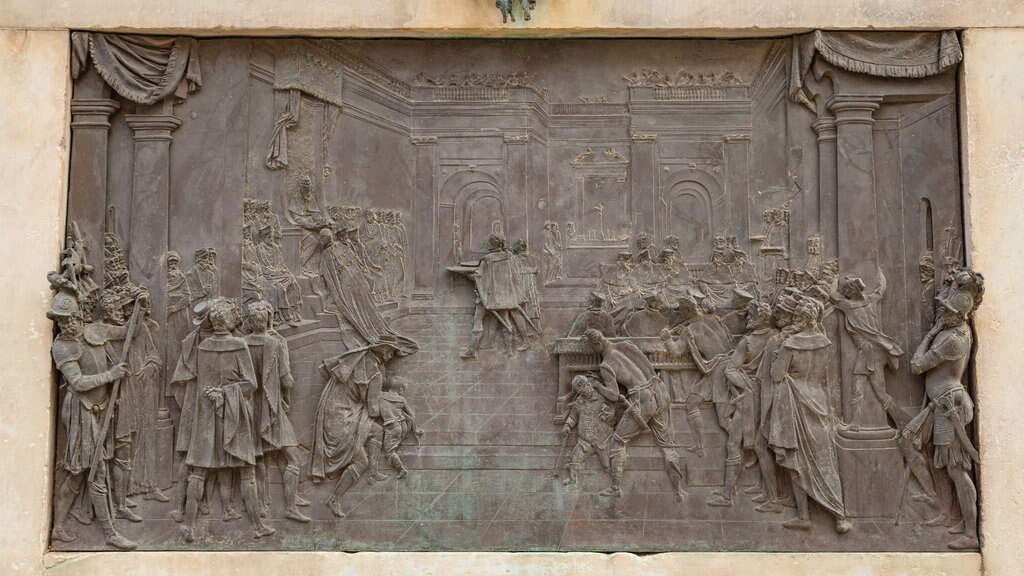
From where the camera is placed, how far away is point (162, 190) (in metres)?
7.45

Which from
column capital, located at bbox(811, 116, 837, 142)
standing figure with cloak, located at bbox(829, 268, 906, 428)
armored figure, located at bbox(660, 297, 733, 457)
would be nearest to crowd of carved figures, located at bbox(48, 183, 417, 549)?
armored figure, located at bbox(660, 297, 733, 457)

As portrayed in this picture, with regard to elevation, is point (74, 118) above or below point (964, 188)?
above

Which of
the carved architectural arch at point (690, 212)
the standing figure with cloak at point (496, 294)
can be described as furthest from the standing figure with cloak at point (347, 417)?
the carved architectural arch at point (690, 212)

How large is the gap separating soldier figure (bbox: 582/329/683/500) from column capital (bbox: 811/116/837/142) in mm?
2137

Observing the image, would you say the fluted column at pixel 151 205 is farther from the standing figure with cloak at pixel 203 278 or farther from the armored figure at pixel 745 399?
the armored figure at pixel 745 399

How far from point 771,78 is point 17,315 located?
581 cm

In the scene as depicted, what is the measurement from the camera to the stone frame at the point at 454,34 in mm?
7109

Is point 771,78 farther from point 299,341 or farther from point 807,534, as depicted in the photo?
point 299,341

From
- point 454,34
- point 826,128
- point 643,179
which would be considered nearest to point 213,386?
point 454,34

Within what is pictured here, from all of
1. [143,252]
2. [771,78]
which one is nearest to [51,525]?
[143,252]

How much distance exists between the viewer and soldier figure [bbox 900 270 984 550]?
7078 mm

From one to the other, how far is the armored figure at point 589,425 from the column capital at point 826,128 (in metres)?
2.50

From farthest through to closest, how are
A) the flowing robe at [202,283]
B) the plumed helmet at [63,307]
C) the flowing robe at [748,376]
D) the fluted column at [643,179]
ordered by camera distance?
the fluted column at [643,179], the flowing robe at [202,283], the flowing robe at [748,376], the plumed helmet at [63,307]

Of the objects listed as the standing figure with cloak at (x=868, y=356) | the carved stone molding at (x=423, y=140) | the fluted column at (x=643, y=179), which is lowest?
the standing figure with cloak at (x=868, y=356)
